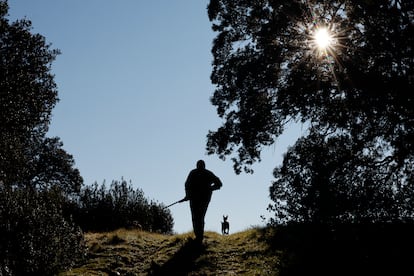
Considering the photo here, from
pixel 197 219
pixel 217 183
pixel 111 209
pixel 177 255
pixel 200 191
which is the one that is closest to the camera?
pixel 177 255


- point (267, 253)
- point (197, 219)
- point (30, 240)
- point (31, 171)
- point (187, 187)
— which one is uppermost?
point (31, 171)

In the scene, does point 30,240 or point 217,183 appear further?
point 217,183

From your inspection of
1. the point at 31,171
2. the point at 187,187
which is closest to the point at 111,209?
the point at 187,187

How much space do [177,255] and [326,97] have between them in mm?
Result: 8933

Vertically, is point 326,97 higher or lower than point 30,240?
higher

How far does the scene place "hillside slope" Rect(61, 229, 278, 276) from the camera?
33.2 feet

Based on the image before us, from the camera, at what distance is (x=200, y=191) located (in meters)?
12.4

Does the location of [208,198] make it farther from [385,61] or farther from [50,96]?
[50,96]

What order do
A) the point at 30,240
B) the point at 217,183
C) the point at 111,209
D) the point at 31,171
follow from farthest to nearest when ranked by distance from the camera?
the point at 31,171, the point at 111,209, the point at 217,183, the point at 30,240

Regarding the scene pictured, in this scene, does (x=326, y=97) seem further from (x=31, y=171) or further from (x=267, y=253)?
(x=31, y=171)

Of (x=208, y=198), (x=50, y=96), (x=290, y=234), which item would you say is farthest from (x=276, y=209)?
(x=50, y=96)

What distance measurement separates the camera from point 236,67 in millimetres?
18078

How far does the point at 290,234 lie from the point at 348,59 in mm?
7134

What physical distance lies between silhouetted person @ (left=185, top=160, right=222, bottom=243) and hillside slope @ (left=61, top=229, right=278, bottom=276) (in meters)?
0.66
